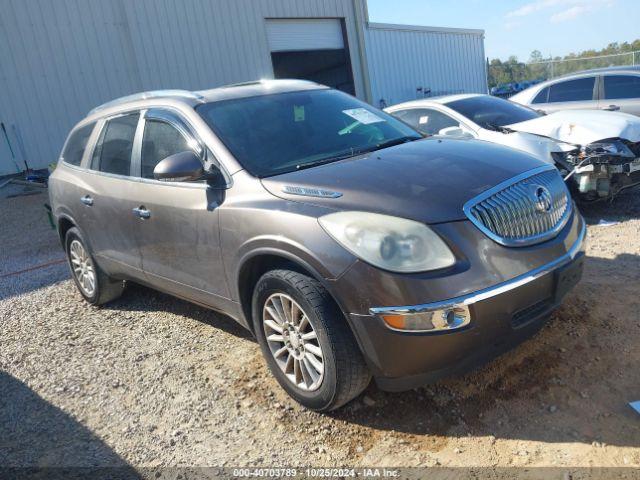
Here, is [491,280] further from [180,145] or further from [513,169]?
[180,145]

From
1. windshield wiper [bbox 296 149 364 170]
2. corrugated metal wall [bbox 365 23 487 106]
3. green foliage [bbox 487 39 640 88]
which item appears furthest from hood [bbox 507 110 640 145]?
green foliage [bbox 487 39 640 88]

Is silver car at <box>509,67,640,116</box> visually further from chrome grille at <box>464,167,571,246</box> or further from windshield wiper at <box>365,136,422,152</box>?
chrome grille at <box>464,167,571,246</box>

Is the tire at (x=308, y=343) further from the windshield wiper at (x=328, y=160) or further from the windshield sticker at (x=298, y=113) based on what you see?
the windshield sticker at (x=298, y=113)

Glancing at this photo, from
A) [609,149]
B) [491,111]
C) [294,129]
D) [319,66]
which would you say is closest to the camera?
[294,129]

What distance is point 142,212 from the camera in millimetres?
3779

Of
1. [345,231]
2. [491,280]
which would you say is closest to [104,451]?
[345,231]

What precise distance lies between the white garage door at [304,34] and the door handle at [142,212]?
13146mm

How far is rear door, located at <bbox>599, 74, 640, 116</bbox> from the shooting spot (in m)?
8.16

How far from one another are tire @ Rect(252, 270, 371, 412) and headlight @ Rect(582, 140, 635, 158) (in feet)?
13.9

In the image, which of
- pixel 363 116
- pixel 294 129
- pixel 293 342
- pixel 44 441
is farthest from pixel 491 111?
pixel 44 441

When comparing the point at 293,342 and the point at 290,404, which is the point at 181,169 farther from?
the point at 290,404

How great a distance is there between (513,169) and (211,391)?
2251 millimetres

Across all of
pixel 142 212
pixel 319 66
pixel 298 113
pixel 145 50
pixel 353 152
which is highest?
pixel 145 50

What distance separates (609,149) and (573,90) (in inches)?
149
